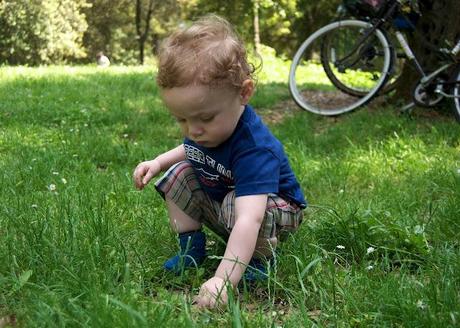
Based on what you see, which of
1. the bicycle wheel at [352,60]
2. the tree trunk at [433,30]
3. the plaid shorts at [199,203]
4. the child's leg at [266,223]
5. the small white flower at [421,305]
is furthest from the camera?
the bicycle wheel at [352,60]

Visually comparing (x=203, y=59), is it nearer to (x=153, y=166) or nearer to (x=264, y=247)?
(x=153, y=166)

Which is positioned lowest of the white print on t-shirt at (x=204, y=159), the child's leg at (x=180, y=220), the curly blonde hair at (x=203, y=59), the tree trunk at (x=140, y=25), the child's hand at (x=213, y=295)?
the tree trunk at (x=140, y=25)

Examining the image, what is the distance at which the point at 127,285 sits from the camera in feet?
5.62

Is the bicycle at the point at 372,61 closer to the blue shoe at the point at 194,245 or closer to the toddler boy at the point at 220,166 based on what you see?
the toddler boy at the point at 220,166

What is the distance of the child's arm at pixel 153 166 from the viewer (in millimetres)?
2260

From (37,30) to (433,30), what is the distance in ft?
59.5

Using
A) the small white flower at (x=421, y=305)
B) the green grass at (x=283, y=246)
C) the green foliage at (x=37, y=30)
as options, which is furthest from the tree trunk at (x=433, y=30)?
the green foliage at (x=37, y=30)

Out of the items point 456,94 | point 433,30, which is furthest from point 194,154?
point 433,30

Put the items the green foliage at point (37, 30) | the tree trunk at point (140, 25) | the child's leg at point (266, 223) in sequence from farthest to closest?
the tree trunk at point (140, 25) < the green foliage at point (37, 30) < the child's leg at point (266, 223)

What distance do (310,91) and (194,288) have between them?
5397mm

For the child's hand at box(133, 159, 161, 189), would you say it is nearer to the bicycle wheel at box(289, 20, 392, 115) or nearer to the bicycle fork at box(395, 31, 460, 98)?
the bicycle fork at box(395, 31, 460, 98)

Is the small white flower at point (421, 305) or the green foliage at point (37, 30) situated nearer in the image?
the small white flower at point (421, 305)

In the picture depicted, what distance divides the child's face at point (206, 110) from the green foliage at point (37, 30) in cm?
1883

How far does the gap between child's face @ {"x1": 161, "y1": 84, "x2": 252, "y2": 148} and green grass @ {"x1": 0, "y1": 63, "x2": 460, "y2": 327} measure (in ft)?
1.62
